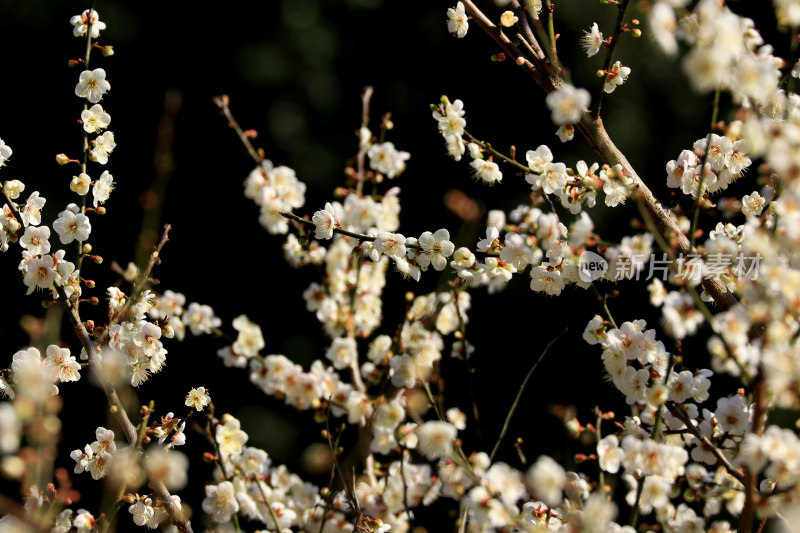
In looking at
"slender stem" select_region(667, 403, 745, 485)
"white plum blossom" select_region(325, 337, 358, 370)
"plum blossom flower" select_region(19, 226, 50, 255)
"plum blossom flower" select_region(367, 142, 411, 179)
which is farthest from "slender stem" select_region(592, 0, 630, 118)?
"plum blossom flower" select_region(19, 226, 50, 255)

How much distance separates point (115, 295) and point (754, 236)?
3.45 ft

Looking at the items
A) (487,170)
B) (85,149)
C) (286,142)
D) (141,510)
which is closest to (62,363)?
(141,510)

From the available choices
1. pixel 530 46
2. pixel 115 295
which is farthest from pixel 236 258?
pixel 530 46

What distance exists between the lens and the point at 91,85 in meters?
1.46

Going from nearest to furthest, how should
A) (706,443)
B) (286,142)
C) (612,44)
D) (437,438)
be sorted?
(437,438) → (706,443) → (612,44) → (286,142)

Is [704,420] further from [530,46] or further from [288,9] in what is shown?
[288,9]

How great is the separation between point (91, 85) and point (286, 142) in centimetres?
318

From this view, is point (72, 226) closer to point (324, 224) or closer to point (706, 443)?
point (324, 224)

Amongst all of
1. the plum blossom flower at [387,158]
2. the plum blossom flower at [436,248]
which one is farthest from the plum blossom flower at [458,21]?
the plum blossom flower at [387,158]

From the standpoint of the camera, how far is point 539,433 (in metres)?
3.55

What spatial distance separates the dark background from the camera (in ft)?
12.7

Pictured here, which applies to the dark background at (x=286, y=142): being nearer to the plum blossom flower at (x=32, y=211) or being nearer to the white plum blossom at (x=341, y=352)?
the white plum blossom at (x=341, y=352)

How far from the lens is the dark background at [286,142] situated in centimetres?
386

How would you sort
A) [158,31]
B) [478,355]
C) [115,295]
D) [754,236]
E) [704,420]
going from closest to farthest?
[754,236] → [704,420] → [115,295] → [478,355] → [158,31]
